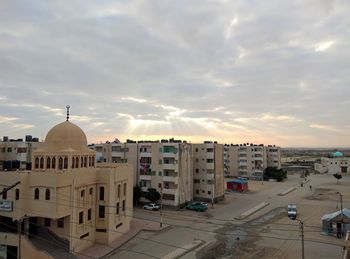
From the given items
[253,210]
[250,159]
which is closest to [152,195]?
[253,210]

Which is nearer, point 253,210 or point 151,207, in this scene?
point 151,207

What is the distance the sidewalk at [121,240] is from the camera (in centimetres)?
3127

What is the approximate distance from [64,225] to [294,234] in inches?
1019

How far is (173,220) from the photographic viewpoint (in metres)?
45.4

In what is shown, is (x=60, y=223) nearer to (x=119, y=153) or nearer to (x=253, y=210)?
(x=119, y=153)

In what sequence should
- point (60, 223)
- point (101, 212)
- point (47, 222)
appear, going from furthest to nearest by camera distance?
point (101, 212) → point (47, 222) → point (60, 223)

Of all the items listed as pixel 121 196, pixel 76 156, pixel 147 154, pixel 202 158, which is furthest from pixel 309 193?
pixel 76 156

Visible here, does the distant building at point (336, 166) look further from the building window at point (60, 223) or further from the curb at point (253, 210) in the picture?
the building window at point (60, 223)

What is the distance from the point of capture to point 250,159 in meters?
101

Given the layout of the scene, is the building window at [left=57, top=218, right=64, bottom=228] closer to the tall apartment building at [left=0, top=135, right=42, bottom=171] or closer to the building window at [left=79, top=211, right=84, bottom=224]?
the building window at [left=79, top=211, right=84, bottom=224]

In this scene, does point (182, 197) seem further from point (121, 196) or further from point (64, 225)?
point (64, 225)

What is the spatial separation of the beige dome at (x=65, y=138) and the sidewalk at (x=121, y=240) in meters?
10.8

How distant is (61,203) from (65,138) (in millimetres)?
9218

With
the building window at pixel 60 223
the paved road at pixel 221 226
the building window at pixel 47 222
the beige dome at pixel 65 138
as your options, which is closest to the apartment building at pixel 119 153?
the paved road at pixel 221 226
